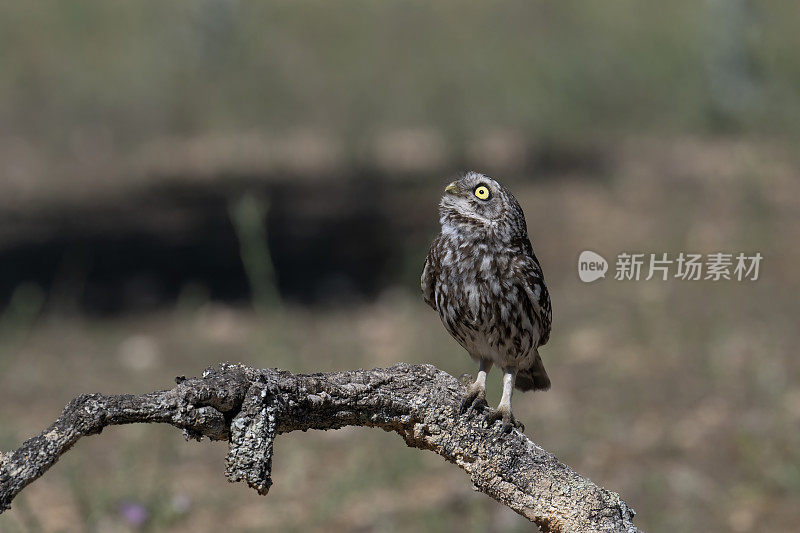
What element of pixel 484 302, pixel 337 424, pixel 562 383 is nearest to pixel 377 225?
pixel 562 383

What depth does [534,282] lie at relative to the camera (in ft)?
11.1

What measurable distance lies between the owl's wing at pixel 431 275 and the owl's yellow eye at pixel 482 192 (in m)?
0.47

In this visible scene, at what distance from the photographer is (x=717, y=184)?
11.4m

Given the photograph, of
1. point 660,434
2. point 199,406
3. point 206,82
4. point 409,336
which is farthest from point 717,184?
point 199,406

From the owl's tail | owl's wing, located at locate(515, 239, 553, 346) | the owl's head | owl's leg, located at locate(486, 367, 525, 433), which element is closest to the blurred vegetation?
the owl's tail

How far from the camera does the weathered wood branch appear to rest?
7.45 feet

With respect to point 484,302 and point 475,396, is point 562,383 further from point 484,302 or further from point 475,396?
point 475,396

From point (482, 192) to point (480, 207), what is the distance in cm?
8

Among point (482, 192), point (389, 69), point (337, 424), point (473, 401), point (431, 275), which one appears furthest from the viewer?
point (389, 69)

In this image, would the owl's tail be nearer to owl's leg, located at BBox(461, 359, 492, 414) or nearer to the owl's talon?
owl's leg, located at BBox(461, 359, 492, 414)

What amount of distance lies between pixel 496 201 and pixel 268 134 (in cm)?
1178

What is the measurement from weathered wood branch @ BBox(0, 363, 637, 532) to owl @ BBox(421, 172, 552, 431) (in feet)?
0.34

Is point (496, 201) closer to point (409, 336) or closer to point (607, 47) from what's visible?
point (409, 336)

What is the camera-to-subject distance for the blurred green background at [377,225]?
6.59m
